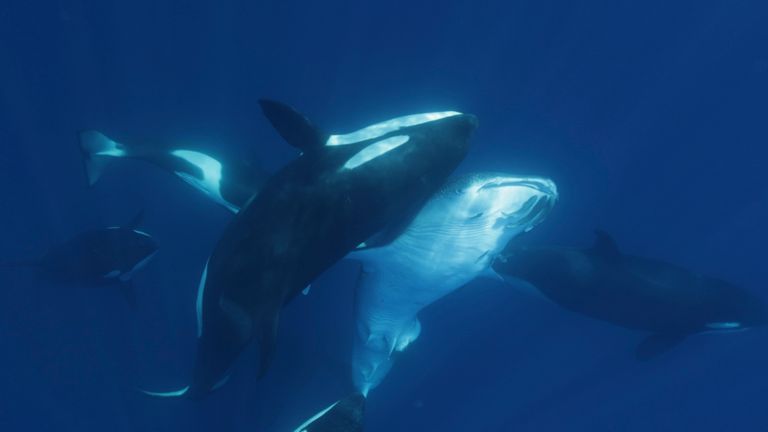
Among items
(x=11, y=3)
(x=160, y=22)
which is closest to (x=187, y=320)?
(x=160, y=22)

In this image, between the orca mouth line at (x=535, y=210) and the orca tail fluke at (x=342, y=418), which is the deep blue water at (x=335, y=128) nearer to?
the orca tail fluke at (x=342, y=418)

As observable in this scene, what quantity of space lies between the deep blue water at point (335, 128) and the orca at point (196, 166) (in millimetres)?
2720

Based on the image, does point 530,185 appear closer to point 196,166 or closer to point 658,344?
point 196,166

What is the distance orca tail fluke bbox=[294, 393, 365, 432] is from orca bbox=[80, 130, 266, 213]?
3.53m

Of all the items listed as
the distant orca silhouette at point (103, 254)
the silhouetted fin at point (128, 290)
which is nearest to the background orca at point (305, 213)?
the distant orca silhouette at point (103, 254)

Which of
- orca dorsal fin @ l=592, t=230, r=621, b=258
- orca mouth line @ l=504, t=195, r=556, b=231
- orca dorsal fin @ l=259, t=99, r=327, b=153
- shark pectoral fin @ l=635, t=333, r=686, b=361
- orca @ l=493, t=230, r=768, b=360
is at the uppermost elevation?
orca dorsal fin @ l=259, t=99, r=327, b=153

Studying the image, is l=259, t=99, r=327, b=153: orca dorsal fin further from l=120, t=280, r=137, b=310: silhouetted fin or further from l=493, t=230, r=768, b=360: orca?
l=120, t=280, r=137, b=310: silhouetted fin

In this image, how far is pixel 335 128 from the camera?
39.0ft

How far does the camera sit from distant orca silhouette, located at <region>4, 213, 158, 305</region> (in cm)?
938

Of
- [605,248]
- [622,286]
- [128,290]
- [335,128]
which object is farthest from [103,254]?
[622,286]

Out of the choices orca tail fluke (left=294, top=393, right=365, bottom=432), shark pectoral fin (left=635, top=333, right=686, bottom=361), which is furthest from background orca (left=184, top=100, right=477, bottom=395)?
shark pectoral fin (left=635, top=333, right=686, bottom=361)

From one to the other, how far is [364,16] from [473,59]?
2853 mm

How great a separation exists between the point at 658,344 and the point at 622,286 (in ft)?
10.2

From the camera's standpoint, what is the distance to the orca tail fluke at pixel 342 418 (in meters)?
6.53
